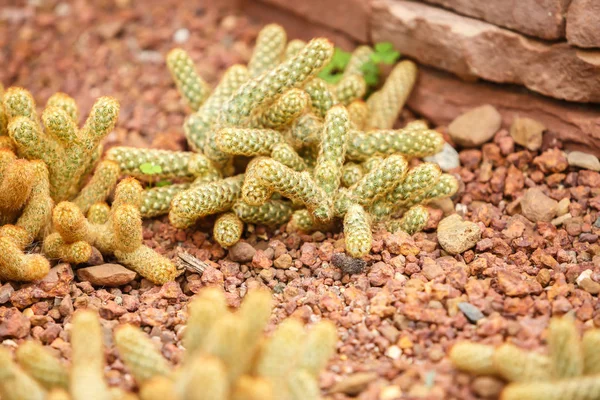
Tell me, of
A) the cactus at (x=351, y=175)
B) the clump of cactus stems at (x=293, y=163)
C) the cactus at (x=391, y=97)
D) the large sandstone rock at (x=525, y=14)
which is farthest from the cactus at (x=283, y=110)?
the large sandstone rock at (x=525, y=14)

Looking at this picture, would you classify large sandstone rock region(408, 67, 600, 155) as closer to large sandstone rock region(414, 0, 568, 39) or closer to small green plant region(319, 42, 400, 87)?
small green plant region(319, 42, 400, 87)

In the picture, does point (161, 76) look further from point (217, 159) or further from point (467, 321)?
point (467, 321)

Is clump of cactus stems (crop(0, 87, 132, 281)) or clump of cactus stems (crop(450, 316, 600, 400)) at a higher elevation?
clump of cactus stems (crop(0, 87, 132, 281))

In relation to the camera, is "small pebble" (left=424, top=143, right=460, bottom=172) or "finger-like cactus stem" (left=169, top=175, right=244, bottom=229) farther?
"small pebble" (left=424, top=143, right=460, bottom=172)

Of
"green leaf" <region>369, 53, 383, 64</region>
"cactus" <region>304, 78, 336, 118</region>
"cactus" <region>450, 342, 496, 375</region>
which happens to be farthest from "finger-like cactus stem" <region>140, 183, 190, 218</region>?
"cactus" <region>450, 342, 496, 375</region>

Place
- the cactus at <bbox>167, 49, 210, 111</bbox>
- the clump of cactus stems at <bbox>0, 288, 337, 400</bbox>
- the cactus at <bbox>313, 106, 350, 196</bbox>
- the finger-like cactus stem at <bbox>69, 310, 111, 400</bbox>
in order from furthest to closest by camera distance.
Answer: the cactus at <bbox>167, 49, 210, 111</bbox> → the cactus at <bbox>313, 106, 350, 196</bbox> → the finger-like cactus stem at <bbox>69, 310, 111, 400</bbox> → the clump of cactus stems at <bbox>0, 288, 337, 400</bbox>

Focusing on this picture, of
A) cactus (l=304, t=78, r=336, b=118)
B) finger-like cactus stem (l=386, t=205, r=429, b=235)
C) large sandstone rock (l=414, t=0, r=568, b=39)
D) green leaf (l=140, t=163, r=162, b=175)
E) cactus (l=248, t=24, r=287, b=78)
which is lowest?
finger-like cactus stem (l=386, t=205, r=429, b=235)

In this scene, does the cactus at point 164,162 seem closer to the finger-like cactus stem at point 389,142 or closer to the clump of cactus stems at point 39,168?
the clump of cactus stems at point 39,168
